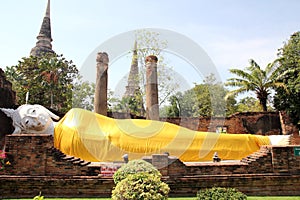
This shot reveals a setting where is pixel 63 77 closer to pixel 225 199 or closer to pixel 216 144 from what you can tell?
pixel 216 144

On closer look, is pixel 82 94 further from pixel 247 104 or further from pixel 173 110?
pixel 247 104

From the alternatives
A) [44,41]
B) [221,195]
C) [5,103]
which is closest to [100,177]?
[221,195]

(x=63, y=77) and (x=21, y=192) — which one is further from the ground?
(x=63, y=77)

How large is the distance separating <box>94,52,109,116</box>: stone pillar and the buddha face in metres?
3.19

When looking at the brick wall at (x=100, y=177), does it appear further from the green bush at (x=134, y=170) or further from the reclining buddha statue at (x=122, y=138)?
the reclining buddha statue at (x=122, y=138)

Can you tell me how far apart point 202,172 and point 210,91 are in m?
23.8

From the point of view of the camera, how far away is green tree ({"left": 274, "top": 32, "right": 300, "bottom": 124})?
16.4 metres

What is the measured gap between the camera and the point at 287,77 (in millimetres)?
17344

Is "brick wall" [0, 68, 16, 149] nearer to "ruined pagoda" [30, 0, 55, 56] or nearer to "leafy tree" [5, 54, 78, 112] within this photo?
"leafy tree" [5, 54, 78, 112]

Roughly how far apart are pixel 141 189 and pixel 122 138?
453cm

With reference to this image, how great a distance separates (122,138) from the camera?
8805 millimetres

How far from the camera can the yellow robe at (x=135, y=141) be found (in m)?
8.52

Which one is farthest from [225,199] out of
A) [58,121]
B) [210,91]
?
[210,91]

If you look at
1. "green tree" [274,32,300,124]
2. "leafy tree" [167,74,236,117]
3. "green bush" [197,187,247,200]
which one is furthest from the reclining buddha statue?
"leafy tree" [167,74,236,117]
